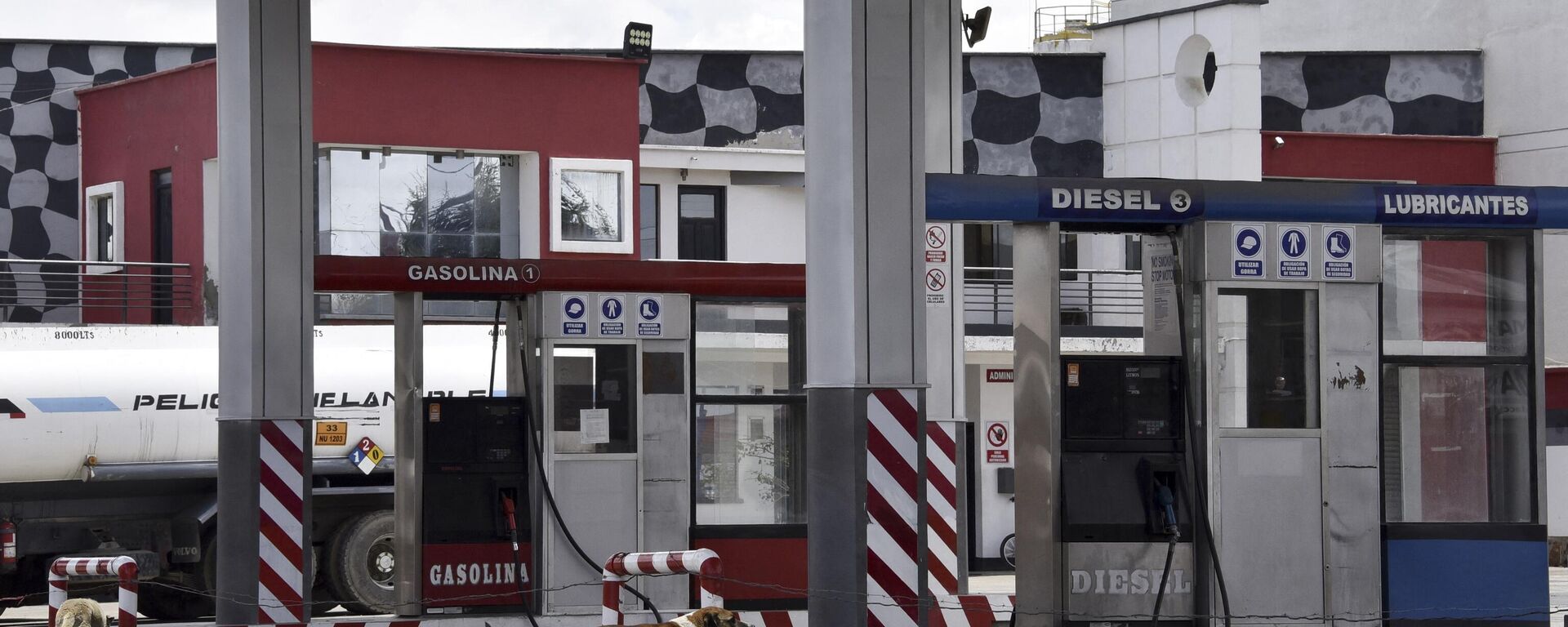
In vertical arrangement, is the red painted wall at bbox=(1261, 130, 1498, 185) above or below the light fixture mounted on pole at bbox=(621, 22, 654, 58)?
below

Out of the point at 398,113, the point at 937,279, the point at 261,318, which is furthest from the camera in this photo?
the point at 398,113

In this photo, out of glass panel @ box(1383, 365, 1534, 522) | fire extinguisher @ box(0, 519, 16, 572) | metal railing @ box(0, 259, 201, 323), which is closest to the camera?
glass panel @ box(1383, 365, 1534, 522)

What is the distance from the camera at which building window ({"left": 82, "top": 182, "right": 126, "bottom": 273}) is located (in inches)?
923

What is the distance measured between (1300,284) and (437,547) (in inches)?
246

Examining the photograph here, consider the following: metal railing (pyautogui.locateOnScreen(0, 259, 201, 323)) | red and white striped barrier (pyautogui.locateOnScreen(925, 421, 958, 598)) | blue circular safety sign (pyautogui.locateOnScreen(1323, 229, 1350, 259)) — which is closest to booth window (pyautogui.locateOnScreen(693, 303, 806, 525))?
red and white striped barrier (pyautogui.locateOnScreen(925, 421, 958, 598))

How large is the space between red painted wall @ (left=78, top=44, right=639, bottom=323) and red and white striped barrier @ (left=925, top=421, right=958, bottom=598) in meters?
11.4

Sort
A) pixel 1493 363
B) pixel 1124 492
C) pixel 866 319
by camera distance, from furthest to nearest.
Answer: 1. pixel 1493 363
2. pixel 1124 492
3. pixel 866 319

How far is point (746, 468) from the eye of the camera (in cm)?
1288

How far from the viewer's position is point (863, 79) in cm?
776

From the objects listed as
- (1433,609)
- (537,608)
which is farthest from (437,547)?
(1433,609)

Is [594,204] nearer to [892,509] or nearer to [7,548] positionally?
[7,548]

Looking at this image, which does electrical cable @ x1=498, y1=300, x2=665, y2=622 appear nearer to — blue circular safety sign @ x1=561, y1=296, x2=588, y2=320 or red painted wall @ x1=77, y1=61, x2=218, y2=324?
blue circular safety sign @ x1=561, y1=296, x2=588, y2=320

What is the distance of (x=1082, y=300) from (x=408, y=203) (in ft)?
32.5

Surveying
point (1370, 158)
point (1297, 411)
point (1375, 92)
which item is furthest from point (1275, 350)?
point (1375, 92)
